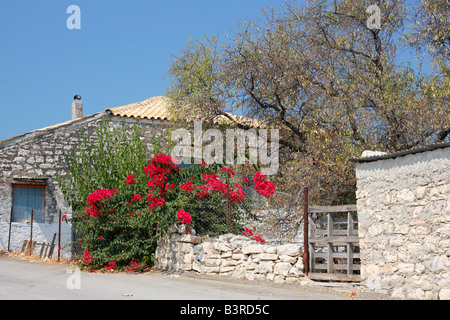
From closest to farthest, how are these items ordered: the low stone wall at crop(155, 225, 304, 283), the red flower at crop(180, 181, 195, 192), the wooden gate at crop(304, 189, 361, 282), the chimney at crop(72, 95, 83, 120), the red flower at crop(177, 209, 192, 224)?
the wooden gate at crop(304, 189, 361, 282) → the low stone wall at crop(155, 225, 304, 283) → the red flower at crop(177, 209, 192, 224) → the red flower at crop(180, 181, 195, 192) → the chimney at crop(72, 95, 83, 120)

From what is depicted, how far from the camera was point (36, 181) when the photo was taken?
16703 mm

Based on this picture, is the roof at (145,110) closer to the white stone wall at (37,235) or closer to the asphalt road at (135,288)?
the white stone wall at (37,235)

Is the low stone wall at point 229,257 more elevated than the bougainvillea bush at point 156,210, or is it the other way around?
the bougainvillea bush at point 156,210

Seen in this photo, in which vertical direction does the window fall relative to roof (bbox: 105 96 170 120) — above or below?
below

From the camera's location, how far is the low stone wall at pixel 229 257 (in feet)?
33.6

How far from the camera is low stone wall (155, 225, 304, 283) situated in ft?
33.6

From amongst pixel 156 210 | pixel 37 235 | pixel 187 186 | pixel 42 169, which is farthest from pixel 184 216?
pixel 42 169

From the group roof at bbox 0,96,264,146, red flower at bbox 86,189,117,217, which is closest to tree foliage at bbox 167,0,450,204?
roof at bbox 0,96,264,146

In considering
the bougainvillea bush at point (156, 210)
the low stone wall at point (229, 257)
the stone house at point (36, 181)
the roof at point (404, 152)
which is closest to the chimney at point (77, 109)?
the stone house at point (36, 181)

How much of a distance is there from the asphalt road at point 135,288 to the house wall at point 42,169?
3.90 metres

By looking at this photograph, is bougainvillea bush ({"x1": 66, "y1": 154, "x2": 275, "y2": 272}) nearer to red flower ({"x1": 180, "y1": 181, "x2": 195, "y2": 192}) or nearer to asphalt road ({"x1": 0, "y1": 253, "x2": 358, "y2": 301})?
red flower ({"x1": 180, "y1": 181, "x2": 195, "y2": 192})

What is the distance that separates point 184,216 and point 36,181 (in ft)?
23.1

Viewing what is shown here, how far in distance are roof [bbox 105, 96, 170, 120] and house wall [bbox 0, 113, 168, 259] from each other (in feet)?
3.23
